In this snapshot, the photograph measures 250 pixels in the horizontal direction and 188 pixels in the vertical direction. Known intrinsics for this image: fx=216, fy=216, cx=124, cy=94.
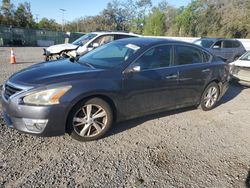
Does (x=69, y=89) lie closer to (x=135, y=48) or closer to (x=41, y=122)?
(x=41, y=122)

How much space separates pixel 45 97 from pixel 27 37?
26.9 m

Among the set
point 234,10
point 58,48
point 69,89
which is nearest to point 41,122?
point 69,89

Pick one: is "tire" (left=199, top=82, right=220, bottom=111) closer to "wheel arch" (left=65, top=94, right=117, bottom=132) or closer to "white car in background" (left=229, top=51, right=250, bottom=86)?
"white car in background" (left=229, top=51, right=250, bottom=86)

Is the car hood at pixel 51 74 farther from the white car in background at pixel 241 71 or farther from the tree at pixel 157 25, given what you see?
the tree at pixel 157 25

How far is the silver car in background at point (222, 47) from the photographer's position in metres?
10.9

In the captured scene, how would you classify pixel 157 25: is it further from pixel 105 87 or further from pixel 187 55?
pixel 105 87

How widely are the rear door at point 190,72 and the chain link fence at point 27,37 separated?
23.6 metres

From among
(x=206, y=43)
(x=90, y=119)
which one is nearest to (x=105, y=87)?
(x=90, y=119)

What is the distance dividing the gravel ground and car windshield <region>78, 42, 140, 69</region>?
1156mm

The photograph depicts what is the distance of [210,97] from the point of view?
505 cm

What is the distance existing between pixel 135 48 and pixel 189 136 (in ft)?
5.93

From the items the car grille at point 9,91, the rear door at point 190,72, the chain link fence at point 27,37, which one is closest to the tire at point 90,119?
the car grille at point 9,91

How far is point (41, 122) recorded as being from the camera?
293 centimetres

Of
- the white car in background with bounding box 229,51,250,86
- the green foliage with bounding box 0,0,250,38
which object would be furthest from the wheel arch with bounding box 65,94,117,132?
the green foliage with bounding box 0,0,250,38
